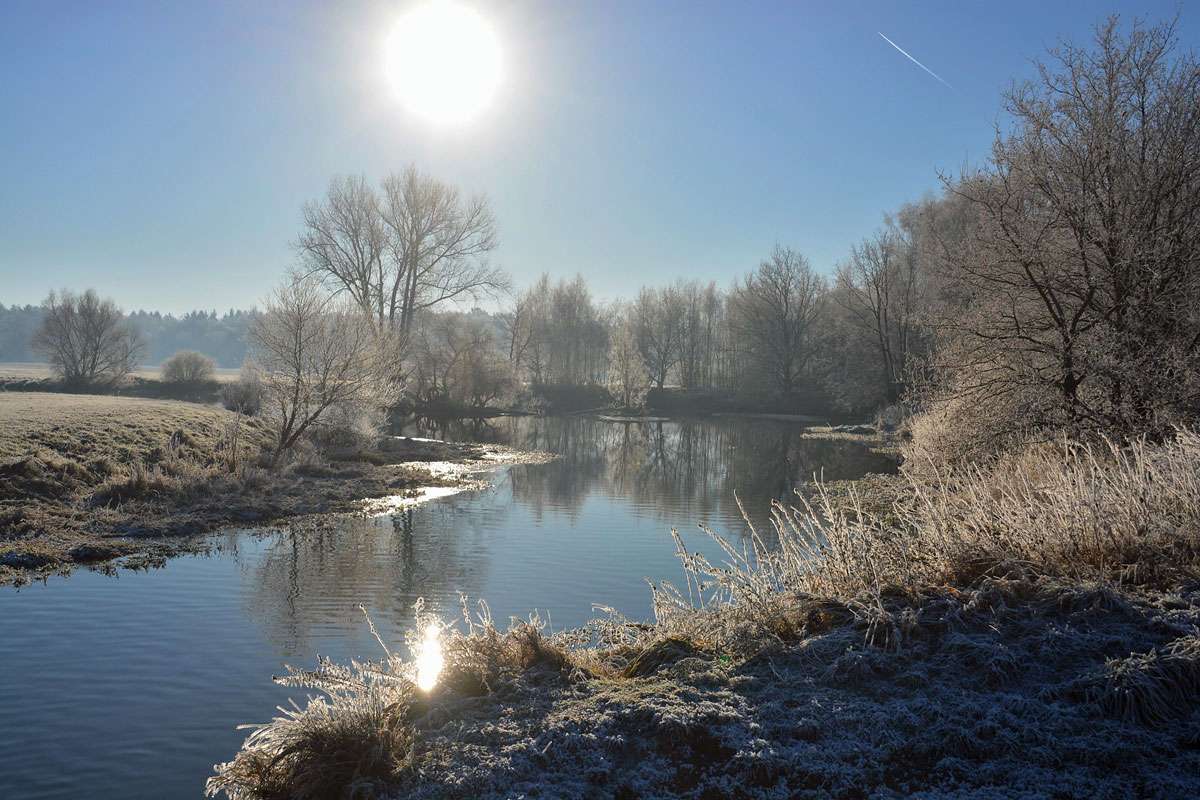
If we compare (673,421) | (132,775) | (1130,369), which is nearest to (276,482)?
(132,775)

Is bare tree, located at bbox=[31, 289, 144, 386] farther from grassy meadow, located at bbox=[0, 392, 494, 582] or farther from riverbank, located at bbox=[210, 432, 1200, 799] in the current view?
riverbank, located at bbox=[210, 432, 1200, 799]

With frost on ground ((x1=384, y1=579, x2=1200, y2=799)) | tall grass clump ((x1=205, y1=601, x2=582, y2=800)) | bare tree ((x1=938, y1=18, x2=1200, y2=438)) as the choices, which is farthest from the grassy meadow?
bare tree ((x1=938, y1=18, x2=1200, y2=438))

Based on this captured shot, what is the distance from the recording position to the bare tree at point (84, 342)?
51281 mm

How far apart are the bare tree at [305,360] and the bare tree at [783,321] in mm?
46376

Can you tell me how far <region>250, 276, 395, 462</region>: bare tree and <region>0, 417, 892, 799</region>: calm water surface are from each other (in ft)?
20.8

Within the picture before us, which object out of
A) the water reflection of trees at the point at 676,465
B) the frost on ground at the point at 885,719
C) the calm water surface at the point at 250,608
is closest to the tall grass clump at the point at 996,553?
the frost on ground at the point at 885,719

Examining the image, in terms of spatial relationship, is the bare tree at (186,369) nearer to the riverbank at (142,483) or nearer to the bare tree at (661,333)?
the riverbank at (142,483)

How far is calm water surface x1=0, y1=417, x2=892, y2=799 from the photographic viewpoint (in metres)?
6.29

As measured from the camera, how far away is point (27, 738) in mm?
6363

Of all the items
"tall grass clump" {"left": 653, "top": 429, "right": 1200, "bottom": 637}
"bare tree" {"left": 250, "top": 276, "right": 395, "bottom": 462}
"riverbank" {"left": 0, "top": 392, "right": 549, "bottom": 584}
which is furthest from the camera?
"bare tree" {"left": 250, "top": 276, "right": 395, "bottom": 462}

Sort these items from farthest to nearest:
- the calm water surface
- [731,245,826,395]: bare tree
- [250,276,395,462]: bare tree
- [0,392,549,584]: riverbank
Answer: [731,245,826,395]: bare tree, [250,276,395,462]: bare tree, [0,392,549,584]: riverbank, the calm water surface

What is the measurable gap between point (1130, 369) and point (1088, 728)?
1043 cm

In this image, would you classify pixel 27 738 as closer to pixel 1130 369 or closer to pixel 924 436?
pixel 1130 369

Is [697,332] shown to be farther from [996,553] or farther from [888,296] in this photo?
[996,553]
